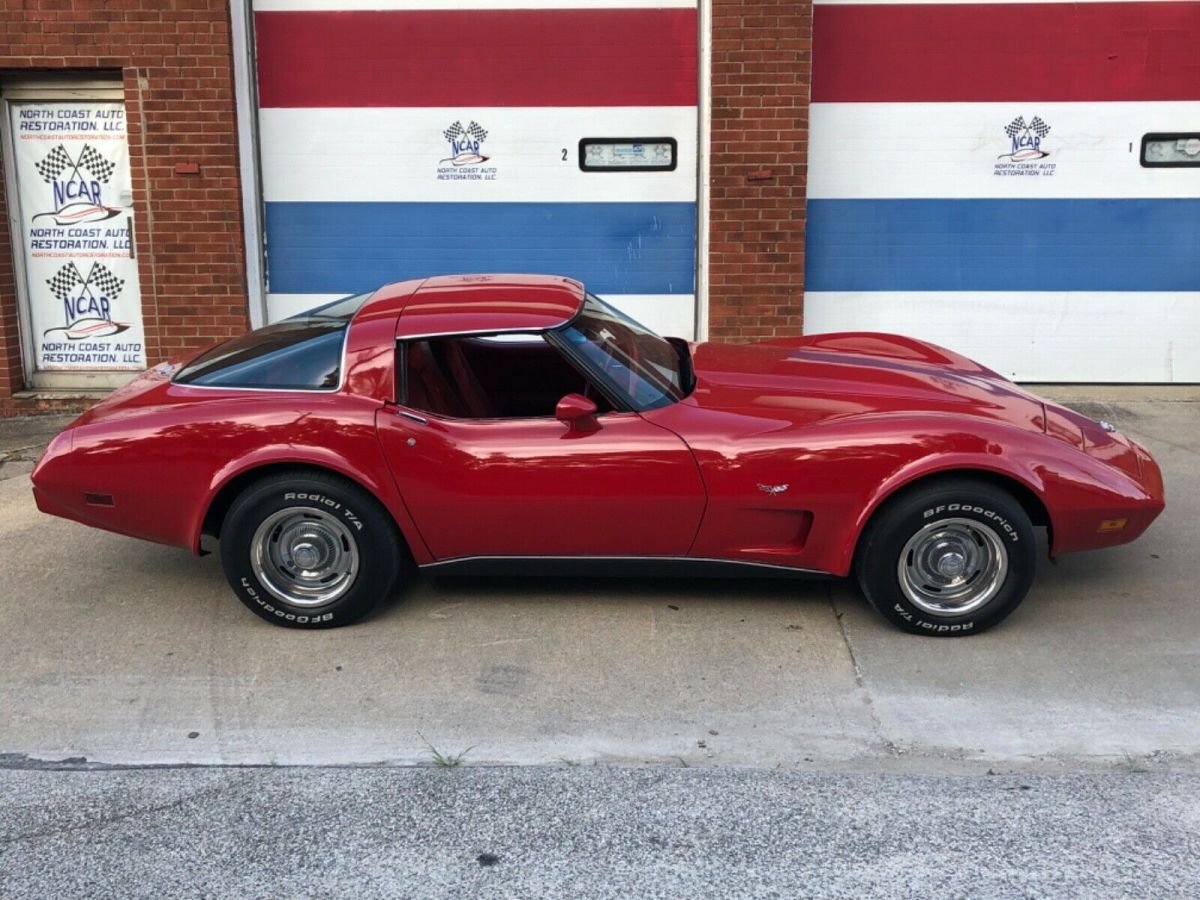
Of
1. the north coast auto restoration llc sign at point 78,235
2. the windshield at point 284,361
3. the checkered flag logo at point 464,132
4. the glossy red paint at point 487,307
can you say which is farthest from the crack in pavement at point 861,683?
the north coast auto restoration llc sign at point 78,235

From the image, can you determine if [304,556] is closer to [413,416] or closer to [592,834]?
[413,416]

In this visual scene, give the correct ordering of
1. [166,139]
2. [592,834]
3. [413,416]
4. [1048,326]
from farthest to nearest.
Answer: [1048,326]
[166,139]
[413,416]
[592,834]

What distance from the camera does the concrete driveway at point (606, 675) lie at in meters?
3.88

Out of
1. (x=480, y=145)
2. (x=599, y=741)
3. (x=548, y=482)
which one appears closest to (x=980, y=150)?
(x=480, y=145)

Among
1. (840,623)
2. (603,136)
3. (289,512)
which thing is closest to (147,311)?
(603,136)

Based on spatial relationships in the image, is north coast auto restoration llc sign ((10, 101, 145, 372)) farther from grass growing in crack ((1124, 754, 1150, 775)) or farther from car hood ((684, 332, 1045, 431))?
grass growing in crack ((1124, 754, 1150, 775))

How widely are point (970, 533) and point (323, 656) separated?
2.58m

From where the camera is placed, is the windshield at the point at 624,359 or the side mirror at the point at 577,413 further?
the windshield at the point at 624,359

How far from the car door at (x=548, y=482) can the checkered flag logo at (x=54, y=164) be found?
5.38 metres

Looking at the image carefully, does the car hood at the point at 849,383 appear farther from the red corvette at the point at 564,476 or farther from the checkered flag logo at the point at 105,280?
the checkered flag logo at the point at 105,280

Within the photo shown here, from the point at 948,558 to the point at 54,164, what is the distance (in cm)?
721

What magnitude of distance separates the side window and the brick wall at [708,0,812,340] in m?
3.83

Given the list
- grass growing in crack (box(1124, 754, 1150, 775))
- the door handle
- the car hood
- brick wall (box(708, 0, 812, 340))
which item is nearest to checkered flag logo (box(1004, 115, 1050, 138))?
brick wall (box(708, 0, 812, 340))

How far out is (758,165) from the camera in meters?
8.45
